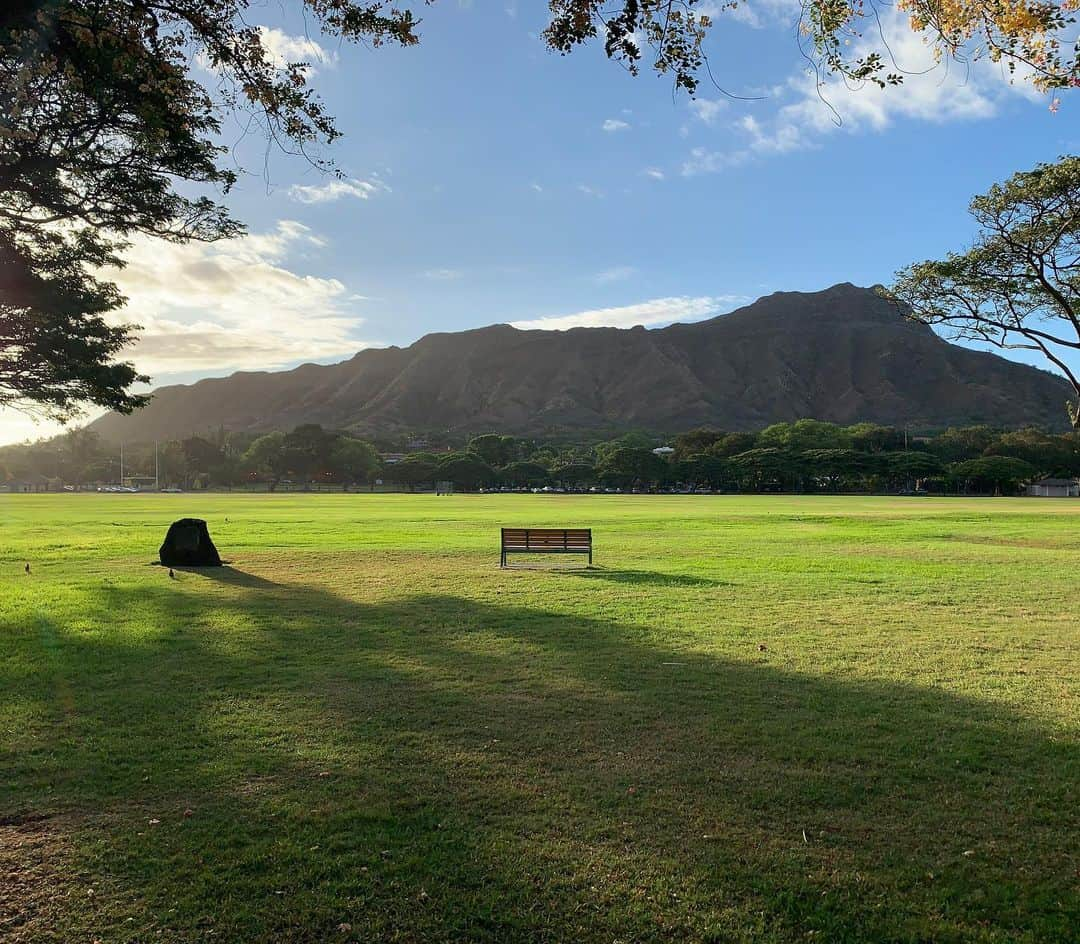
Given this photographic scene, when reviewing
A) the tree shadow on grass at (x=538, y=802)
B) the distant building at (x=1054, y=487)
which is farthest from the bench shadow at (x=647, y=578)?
the distant building at (x=1054, y=487)

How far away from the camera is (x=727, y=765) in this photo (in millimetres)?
5594

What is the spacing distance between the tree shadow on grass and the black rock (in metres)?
9.88

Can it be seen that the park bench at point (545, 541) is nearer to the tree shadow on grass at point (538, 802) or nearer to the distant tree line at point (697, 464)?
the tree shadow on grass at point (538, 802)

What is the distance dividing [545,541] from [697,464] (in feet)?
345

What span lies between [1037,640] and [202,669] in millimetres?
10230

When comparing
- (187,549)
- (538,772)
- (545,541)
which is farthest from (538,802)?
(187,549)

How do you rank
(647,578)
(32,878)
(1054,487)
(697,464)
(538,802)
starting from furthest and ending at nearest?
(697,464), (1054,487), (647,578), (538,802), (32,878)

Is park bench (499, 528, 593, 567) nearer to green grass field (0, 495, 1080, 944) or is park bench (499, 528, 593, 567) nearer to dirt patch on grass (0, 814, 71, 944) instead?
green grass field (0, 495, 1080, 944)

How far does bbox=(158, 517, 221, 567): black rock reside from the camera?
59.6 ft

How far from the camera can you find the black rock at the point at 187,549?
59.6 ft

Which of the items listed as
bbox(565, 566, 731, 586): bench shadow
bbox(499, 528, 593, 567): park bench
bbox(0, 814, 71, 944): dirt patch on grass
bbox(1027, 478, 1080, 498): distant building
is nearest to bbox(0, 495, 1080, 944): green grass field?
bbox(0, 814, 71, 944): dirt patch on grass

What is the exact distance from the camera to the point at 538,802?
16.2ft

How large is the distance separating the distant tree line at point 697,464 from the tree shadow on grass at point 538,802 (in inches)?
4380

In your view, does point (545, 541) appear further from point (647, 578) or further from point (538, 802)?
point (538, 802)
